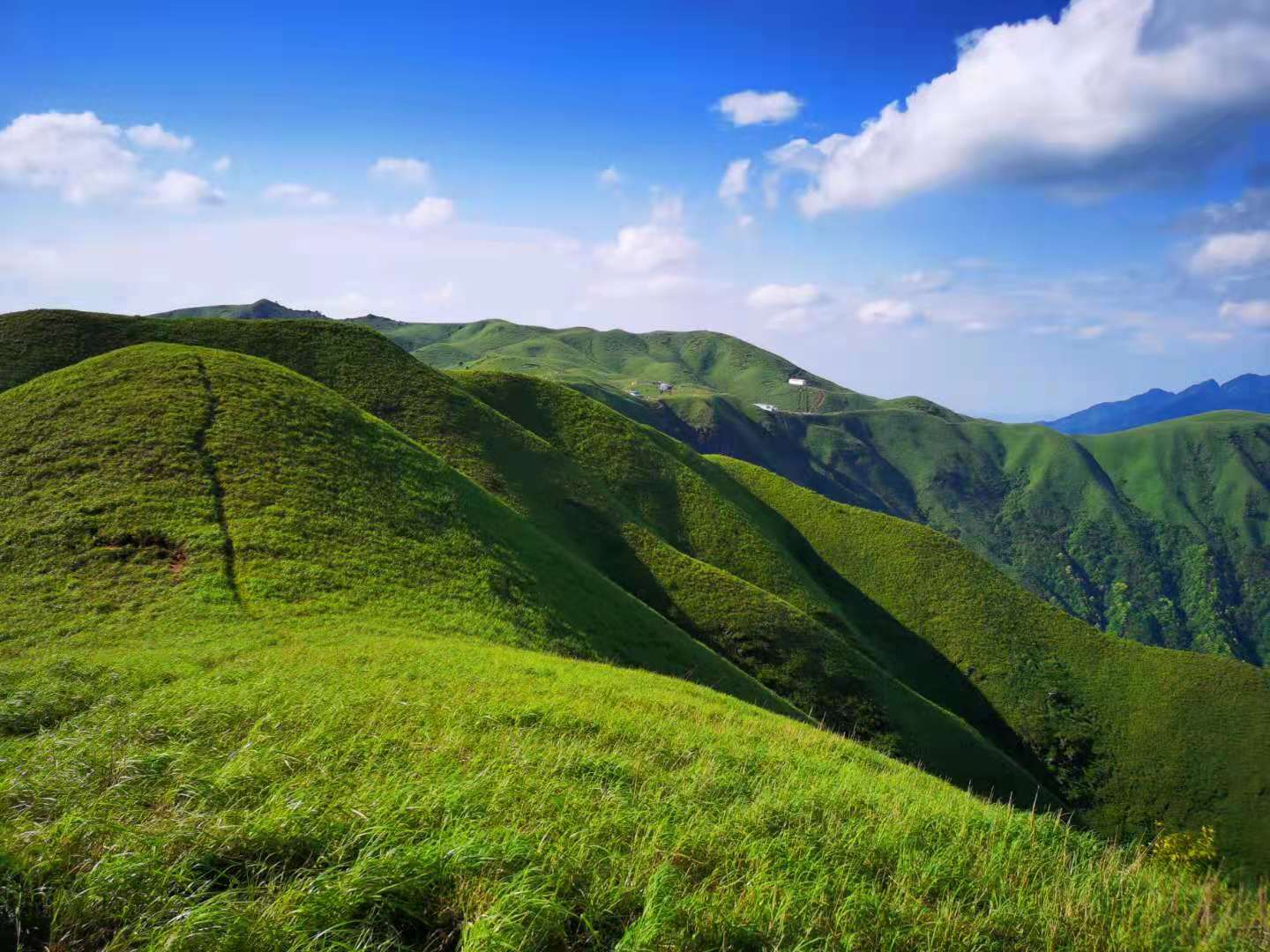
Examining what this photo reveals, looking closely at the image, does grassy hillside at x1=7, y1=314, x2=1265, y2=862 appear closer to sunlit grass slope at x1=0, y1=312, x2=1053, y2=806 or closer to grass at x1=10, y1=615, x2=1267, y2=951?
sunlit grass slope at x1=0, y1=312, x2=1053, y2=806

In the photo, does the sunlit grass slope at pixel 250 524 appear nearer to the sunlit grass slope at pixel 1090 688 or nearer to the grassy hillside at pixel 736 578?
the grassy hillside at pixel 736 578

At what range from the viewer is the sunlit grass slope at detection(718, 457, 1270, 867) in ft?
227

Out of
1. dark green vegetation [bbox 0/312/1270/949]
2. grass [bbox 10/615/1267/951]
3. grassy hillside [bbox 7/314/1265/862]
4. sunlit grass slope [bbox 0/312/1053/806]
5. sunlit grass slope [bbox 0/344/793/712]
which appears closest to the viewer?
grass [bbox 10/615/1267/951]

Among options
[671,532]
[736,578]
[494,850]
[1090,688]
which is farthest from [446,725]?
[1090,688]

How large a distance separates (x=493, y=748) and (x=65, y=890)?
632cm

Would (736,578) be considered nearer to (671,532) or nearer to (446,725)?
(671,532)

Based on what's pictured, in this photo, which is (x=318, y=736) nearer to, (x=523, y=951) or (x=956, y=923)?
(x=523, y=951)

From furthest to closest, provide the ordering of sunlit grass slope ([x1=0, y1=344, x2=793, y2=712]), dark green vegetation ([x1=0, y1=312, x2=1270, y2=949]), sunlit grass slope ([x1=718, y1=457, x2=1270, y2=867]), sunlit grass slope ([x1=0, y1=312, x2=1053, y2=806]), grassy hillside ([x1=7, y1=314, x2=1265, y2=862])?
1. sunlit grass slope ([x1=718, y1=457, x2=1270, y2=867])
2. grassy hillside ([x1=7, y1=314, x2=1265, y2=862])
3. sunlit grass slope ([x1=0, y1=312, x2=1053, y2=806])
4. sunlit grass slope ([x1=0, y1=344, x2=793, y2=712])
5. dark green vegetation ([x1=0, y1=312, x2=1270, y2=949])

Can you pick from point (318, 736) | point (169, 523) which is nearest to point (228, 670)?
point (318, 736)

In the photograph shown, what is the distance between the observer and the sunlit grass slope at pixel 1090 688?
6925 cm

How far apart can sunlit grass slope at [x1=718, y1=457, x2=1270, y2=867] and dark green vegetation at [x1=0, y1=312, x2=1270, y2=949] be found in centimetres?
50

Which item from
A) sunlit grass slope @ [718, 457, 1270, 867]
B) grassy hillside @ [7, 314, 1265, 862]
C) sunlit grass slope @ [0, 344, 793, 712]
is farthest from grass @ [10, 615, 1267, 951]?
sunlit grass slope @ [718, 457, 1270, 867]

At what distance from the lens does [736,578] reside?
224ft

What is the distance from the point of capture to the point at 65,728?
10461 mm
